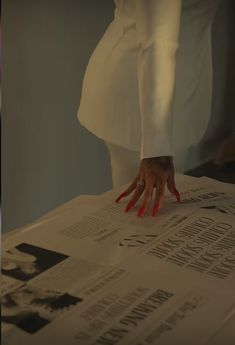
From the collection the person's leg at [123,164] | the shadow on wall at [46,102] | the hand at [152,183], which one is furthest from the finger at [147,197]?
the shadow on wall at [46,102]

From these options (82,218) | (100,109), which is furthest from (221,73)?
(82,218)

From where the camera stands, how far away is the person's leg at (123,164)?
3.07 ft

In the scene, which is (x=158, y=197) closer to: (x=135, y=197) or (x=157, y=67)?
(x=135, y=197)

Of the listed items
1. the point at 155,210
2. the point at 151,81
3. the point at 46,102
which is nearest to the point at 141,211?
the point at 155,210

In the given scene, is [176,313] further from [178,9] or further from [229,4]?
[229,4]

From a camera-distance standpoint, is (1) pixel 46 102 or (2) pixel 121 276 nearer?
(2) pixel 121 276

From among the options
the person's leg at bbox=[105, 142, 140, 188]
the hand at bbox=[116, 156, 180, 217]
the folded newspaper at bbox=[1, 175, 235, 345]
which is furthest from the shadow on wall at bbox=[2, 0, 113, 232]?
Answer: the folded newspaper at bbox=[1, 175, 235, 345]

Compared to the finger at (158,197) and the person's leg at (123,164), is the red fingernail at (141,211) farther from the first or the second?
the person's leg at (123,164)

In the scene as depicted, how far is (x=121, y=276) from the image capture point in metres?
0.54

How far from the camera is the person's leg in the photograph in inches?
36.9

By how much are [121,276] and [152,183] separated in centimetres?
23

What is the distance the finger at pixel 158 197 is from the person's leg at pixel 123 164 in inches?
7.0

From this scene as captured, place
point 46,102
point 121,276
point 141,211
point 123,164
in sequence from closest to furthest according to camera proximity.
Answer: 1. point 121,276
2. point 141,211
3. point 123,164
4. point 46,102

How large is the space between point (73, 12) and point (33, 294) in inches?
36.0
